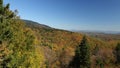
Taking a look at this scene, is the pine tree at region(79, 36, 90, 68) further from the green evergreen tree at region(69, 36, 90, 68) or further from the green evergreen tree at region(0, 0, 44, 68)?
the green evergreen tree at region(0, 0, 44, 68)

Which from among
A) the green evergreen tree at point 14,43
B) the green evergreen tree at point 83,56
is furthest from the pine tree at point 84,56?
the green evergreen tree at point 14,43

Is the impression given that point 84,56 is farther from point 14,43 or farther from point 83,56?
point 14,43

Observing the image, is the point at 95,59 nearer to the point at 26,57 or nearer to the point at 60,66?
the point at 60,66

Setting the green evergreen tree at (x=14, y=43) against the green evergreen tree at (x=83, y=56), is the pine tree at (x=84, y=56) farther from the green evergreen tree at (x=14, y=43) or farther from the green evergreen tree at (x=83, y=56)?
the green evergreen tree at (x=14, y=43)

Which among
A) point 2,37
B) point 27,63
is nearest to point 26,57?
point 27,63

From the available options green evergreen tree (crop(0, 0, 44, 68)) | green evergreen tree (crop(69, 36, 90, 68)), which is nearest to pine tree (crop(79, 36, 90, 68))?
green evergreen tree (crop(69, 36, 90, 68))

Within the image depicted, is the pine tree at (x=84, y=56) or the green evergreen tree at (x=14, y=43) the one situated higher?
the green evergreen tree at (x=14, y=43)

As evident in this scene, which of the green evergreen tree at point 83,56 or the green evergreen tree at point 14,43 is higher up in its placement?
the green evergreen tree at point 14,43

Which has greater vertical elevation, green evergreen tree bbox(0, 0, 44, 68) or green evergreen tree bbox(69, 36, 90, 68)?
green evergreen tree bbox(0, 0, 44, 68)

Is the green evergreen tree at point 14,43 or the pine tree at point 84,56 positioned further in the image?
the pine tree at point 84,56

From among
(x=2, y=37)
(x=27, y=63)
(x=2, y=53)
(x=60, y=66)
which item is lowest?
(x=60, y=66)

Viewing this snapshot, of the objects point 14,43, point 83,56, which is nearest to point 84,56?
point 83,56
